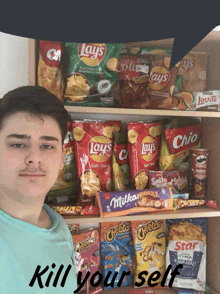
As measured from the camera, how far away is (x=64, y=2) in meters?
0.36

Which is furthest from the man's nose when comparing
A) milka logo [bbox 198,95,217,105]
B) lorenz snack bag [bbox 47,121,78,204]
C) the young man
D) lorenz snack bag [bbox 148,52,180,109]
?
milka logo [bbox 198,95,217,105]

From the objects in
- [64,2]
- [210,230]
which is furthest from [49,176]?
[210,230]

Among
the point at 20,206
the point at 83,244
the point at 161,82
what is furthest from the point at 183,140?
the point at 20,206

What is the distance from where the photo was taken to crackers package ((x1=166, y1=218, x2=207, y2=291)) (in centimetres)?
118

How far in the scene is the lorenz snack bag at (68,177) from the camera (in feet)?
3.46

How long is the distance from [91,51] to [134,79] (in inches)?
9.2

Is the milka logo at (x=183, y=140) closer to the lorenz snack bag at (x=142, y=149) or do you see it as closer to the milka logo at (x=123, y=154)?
the lorenz snack bag at (x=142, y=149)

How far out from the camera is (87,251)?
1.11 meters

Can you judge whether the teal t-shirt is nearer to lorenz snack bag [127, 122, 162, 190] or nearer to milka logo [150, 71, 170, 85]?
lorenz snack bag [127, 122, 162, 190]

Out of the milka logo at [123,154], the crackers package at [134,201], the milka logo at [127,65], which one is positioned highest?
the milka logo at [127,65]

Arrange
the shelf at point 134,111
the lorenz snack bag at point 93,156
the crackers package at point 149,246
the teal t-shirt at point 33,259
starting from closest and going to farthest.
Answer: the teal t-shirt at point 33,259
the shelf at point 134,111
the lorenz snack bag at point 93,156
the crackers package at point 149,246

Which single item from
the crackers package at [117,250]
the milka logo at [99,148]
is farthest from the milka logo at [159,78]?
the crackers package at [117,250]

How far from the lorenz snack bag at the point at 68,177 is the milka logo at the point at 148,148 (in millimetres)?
327

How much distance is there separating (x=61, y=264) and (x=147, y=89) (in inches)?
31.9
